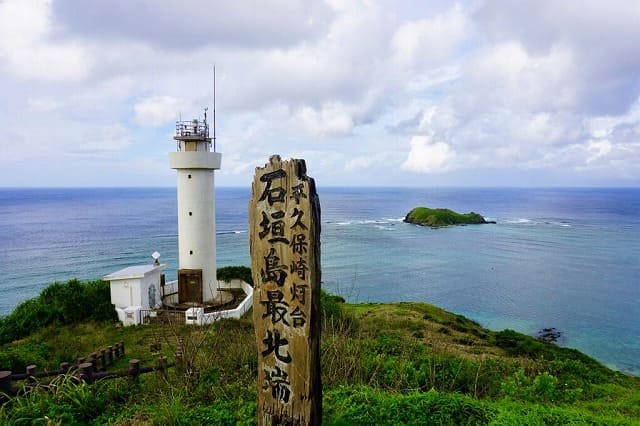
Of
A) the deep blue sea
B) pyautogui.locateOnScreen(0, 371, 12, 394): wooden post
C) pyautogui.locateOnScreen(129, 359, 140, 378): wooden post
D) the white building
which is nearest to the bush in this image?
the white building

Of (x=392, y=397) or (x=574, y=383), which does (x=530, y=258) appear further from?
(x=392, y=397)

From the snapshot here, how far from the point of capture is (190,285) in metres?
16.4

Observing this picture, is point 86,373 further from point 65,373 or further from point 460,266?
point 460,266

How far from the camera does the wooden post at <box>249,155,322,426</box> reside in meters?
3.97

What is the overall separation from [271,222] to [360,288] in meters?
26.6

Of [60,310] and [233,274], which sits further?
[233,274]

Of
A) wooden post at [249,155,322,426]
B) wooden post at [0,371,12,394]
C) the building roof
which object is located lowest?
the building roof

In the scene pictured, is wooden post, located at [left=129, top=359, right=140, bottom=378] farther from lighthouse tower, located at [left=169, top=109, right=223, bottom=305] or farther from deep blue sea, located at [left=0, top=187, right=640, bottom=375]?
lighthouse tower, located at [left=169, top=109, right=223, bottom=305]

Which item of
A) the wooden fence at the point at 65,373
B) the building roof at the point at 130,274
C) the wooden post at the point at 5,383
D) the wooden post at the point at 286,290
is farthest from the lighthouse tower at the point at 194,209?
the wooden post at the point at 286,290

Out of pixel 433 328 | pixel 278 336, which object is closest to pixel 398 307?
pixel 433 328

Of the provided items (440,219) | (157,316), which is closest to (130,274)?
(157,316)

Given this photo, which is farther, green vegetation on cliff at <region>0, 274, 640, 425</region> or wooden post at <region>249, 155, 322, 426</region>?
green vegetation on cliff at <region>0, 274, 640, 425</region>

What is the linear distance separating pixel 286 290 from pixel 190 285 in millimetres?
13313

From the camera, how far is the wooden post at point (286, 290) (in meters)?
3.97
